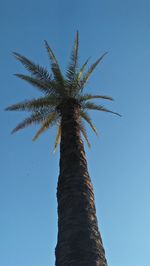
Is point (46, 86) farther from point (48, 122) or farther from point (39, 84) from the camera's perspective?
point (48, 122)

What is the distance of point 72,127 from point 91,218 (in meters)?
3.95

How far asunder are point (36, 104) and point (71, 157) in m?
5.65

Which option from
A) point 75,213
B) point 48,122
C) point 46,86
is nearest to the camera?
point 75,213

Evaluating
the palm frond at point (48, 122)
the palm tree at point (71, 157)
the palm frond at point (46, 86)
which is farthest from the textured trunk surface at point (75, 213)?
the palm frond at point (48, 122)

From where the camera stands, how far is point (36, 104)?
54.6 feet

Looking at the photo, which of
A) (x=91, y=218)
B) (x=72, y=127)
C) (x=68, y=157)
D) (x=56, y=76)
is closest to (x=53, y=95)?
(x=56, y=76)

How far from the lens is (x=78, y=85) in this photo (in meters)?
16.4

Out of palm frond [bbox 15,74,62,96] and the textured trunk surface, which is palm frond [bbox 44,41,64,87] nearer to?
palm frond [bbox 15,74,62,96]

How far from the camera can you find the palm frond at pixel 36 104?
51.7ft

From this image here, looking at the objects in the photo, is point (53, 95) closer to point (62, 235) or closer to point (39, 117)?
point (39, 117)

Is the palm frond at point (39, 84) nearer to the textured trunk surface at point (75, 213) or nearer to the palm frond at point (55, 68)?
the palm frond at point (55, 68)

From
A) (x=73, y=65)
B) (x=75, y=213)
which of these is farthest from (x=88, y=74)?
(x=75, y=213)

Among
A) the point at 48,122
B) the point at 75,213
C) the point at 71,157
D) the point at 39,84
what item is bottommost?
the point at 75,213

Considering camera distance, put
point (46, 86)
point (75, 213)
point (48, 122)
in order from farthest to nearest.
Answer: point (48, 122)
point (46, 86)
point (75, 213)
